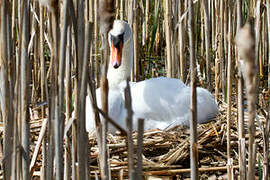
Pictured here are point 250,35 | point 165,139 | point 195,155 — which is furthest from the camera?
point 165,139

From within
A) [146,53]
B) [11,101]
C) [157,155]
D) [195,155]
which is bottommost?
[157,155]

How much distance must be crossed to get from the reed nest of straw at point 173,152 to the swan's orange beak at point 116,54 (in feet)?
1.42

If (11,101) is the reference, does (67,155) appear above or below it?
below

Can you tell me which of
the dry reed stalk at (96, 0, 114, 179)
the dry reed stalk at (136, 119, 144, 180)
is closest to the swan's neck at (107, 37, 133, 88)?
the dry reed stalk at (96, 0, 114, 179)

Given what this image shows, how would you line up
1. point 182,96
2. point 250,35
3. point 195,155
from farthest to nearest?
point 182,96 → point 195,155 → point 250,35

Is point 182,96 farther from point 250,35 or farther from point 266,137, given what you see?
point 250,35

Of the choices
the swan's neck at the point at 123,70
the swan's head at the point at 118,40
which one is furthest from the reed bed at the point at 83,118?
the swan's neck at the point at 123,70

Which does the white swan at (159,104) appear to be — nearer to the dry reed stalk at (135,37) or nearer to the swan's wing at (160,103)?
the swan's wing at (160,103)

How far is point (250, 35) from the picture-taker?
2.01ft

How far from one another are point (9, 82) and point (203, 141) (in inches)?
56.4

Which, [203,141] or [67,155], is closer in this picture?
[67,155]

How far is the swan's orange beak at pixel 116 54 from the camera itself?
2.80 metres

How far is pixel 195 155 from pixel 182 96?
157 cm

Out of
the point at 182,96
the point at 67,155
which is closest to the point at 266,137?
the point at 67,155
